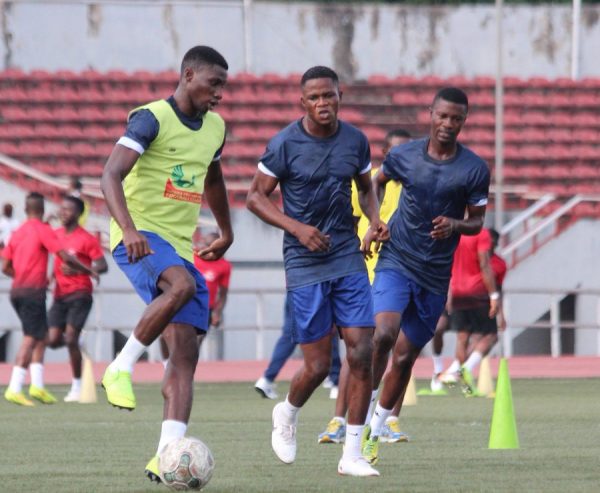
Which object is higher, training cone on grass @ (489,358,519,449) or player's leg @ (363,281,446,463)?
player's leg @ (363,281,446,463)

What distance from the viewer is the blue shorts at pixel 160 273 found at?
7.98 meters

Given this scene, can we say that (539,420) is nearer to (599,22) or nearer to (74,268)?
(74,268)

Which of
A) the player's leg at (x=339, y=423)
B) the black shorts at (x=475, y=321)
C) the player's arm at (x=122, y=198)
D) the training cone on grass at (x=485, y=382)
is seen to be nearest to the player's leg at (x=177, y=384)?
the player's arm at (x=122, y=198)

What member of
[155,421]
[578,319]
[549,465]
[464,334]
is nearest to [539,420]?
[155,421]

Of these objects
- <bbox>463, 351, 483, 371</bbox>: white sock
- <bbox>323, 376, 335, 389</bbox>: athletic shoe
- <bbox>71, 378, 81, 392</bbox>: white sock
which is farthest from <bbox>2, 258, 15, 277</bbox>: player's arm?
<bbox>463, 351, 483, 371</bbox>: white sock

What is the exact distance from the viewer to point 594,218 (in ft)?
95.7

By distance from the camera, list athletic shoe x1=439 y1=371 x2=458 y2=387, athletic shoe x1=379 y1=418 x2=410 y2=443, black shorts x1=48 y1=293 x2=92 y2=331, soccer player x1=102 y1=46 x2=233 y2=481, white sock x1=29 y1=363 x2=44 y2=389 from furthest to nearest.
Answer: athletic shoe x1=439 y1=371 x2=458 y2=387 < black shorts x1=48 y1=293 x2=92 y2=331 < white sock x1=29 y1=363 x2=44 y2=389 < athletic shoe x1=379 y1=418 x2=410 y2=443 < soccer player x1=102 y1=46 x2=233 y2=481

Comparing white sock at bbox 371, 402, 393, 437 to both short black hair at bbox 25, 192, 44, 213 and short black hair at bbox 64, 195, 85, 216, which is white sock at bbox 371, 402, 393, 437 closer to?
short black hair at bbox 25, 192, 44, 213

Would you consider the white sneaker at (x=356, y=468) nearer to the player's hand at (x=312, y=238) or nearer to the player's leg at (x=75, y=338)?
the player's hand at (x=312, y=238)

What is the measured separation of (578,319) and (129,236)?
2087cm

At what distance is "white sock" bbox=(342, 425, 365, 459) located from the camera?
8.62 metres

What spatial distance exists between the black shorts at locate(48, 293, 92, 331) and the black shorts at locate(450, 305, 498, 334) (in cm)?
419

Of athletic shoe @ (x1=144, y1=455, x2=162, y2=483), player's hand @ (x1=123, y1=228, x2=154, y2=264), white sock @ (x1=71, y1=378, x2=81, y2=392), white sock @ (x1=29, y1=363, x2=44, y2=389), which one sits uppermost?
player's hand @ (x1=123, y1=228, x2=154, y2=264)

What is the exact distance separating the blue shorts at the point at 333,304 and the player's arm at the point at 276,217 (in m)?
0.30
